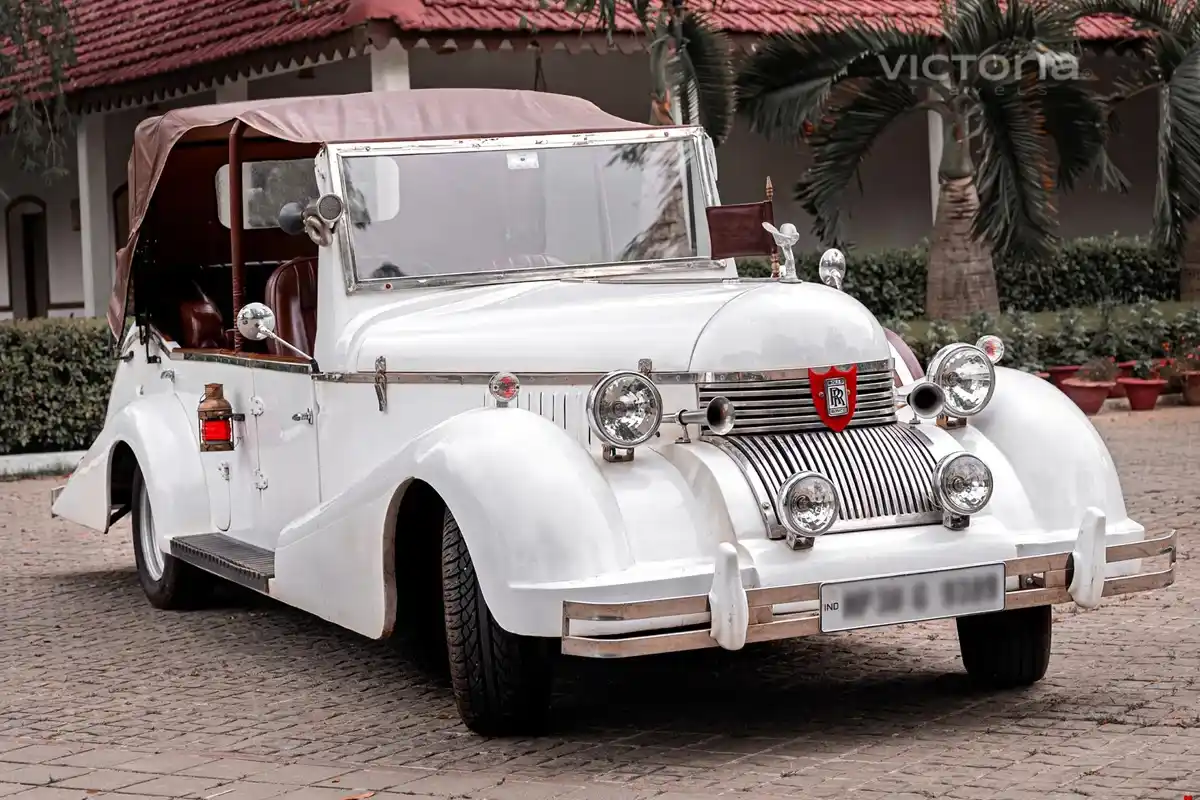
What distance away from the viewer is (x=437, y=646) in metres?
6.17

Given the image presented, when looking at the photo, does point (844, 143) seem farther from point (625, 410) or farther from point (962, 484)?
point (625, 410)

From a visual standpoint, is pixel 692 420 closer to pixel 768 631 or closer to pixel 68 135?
pixel 768 631

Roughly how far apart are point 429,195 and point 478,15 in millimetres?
9120

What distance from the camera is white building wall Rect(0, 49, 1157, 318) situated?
18.6 m

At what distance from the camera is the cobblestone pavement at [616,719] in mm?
4797

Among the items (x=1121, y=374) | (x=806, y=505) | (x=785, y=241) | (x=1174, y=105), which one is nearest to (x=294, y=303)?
(x=785, y=241)

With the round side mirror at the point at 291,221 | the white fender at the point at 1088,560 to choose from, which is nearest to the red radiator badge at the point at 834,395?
the white fender at the point at 1088,560

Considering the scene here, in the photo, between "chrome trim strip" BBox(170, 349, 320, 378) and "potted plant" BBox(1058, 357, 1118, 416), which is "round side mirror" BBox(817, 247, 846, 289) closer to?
"chrome trim strip" BBox(170, 349, 320, 378)

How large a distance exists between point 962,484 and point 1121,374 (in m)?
11.4

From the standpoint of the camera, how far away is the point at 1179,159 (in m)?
15.2

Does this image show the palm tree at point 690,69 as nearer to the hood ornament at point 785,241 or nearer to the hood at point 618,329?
the hood ornament at point 785,241

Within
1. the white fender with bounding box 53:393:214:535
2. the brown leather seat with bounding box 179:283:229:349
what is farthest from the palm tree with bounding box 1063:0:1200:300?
the white fender with bounding box 53:393:214:535

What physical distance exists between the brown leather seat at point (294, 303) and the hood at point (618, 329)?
3.67 ft

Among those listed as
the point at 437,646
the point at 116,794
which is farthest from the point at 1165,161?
the point at 116,794
